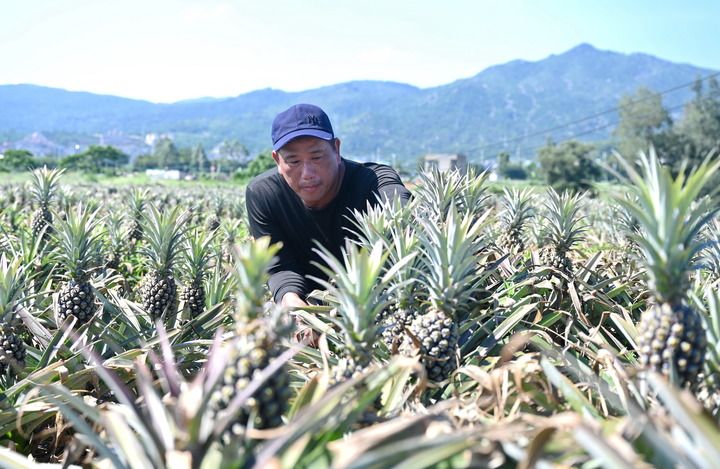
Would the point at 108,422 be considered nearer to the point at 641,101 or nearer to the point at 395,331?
the point at 395,331

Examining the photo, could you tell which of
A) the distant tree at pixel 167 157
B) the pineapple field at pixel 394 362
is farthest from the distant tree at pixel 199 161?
the pineapple field at pixel 394 362

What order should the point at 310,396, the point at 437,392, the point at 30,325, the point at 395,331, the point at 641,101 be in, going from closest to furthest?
the point at 310,396, the point at 437,392, the point at 395,331, the point at 30,325, the point at 641,101

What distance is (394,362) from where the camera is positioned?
149 cm

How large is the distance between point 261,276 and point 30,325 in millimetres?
2034

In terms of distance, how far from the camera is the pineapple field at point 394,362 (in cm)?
128

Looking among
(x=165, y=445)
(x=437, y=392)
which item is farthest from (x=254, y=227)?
(x=165, y=445)

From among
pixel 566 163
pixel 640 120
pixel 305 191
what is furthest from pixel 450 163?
pixel 640 120

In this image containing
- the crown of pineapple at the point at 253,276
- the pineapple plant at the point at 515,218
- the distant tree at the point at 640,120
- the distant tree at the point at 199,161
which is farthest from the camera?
the distant tree at the point at 199,161

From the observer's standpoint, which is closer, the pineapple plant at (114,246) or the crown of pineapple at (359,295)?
the crown of pineapple at (359,295)

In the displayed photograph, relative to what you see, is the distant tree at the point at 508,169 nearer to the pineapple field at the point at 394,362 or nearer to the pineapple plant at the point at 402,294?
the pineapple field at the point at 394,362

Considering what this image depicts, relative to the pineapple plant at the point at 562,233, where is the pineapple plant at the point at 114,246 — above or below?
below

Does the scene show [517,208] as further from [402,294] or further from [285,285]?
[402,294]

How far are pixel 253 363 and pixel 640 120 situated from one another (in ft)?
225

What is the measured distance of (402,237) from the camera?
7.70ft
